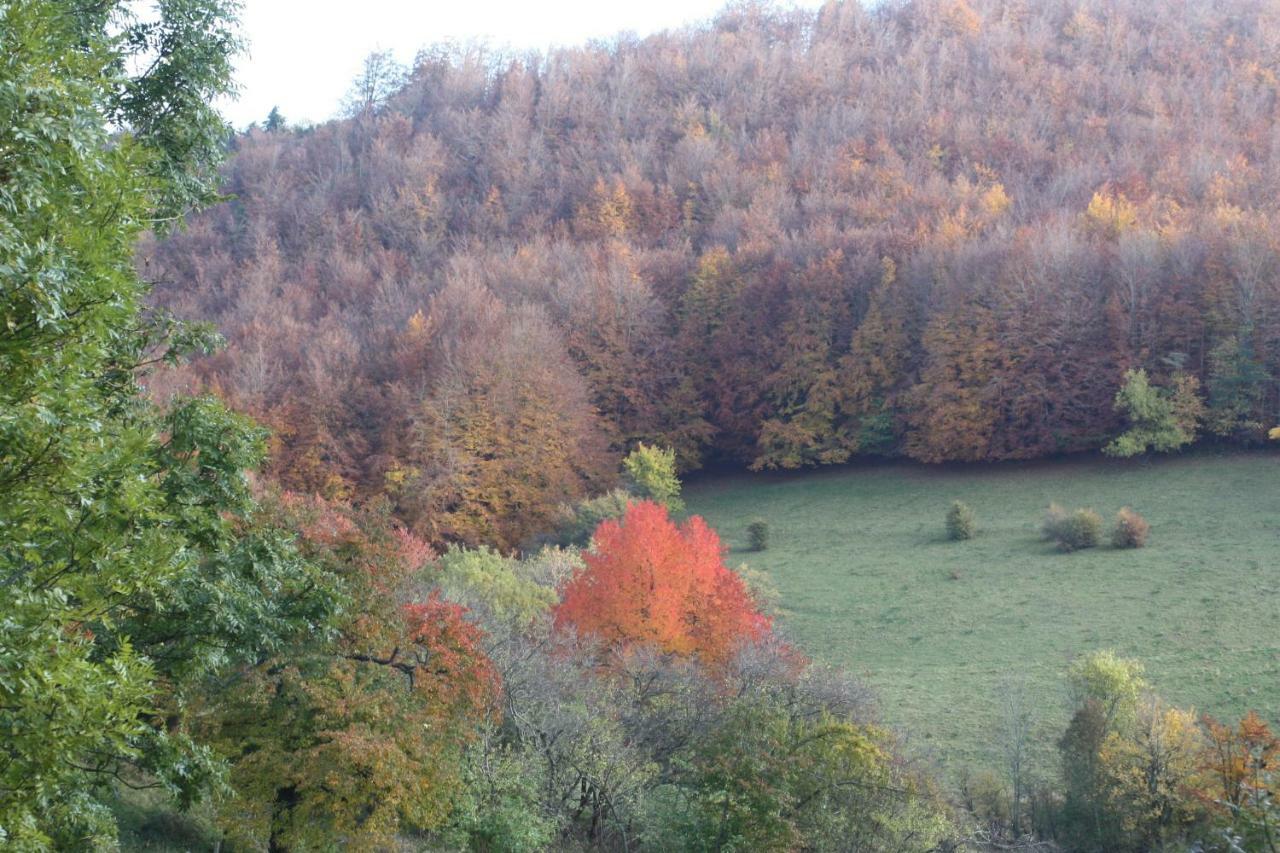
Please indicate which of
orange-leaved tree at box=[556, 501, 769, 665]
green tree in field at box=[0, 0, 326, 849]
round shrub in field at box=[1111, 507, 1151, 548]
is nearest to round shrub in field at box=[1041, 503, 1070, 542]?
round shrub in field at box=[1111, 507, 1151, 548]

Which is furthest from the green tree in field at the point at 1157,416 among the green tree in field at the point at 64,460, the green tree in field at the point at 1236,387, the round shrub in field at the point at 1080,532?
the green tree in field at the point at 64,460

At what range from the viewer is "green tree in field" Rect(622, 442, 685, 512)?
194 ft

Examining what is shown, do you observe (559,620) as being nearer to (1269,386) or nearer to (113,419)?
(113,419)

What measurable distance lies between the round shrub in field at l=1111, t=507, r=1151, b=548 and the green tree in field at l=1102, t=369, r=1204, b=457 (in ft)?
39.4

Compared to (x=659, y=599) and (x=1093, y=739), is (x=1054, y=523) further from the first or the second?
(x=1093, y=739)

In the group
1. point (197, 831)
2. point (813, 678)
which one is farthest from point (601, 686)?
point (197, 831)

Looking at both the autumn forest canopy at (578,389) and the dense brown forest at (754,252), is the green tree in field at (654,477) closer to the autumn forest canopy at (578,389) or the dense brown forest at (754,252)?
the autumn forest canopy at (578,389)

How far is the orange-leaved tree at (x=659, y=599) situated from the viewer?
30016mm

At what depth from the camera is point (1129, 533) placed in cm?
4409

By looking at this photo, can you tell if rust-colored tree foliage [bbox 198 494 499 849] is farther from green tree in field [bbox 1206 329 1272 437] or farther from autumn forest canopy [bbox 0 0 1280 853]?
green tree in field [bbox 1206 329 1272 437]

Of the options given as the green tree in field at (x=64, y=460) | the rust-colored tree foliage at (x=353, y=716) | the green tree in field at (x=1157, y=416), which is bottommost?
the green tree in field at (x=1157, y=416)

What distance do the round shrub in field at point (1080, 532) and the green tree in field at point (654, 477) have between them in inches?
812

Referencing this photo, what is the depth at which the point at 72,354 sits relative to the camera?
7.97m

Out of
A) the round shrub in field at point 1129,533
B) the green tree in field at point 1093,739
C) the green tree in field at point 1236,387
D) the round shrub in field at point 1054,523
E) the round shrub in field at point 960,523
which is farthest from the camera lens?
the green tree in field at point 1236,387
